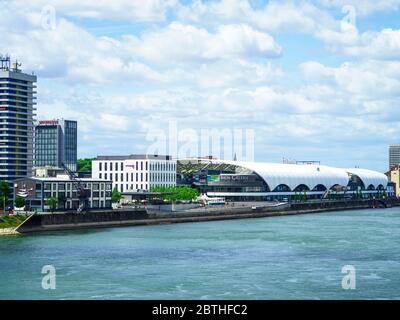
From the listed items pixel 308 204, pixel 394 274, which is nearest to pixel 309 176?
pixel 308 204

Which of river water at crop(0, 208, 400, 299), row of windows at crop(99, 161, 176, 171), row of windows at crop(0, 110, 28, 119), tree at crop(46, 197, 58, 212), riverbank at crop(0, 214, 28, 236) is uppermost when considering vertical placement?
row of windows at crop(0, 110, 28, 119)

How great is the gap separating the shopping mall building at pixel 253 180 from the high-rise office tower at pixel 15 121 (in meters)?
29.4

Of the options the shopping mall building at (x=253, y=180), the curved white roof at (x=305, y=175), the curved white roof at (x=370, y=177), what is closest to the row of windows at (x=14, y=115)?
the shopping mall building at (x=253, y=180)

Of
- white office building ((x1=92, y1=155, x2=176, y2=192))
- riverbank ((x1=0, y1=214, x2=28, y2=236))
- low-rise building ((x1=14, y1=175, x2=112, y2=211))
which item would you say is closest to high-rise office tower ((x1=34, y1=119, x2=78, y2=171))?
white office building ((x1=92, y1=155, x2=176, y2=192))

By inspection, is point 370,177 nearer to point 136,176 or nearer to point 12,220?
point 136,176

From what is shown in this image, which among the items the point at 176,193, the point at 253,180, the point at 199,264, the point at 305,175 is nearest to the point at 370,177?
the point at 305,175

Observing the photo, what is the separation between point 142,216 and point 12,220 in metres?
20.3

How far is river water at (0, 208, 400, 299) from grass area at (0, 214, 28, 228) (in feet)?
9.61

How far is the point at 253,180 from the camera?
122 meters

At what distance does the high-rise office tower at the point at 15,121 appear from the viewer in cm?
9419

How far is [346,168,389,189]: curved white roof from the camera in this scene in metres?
159

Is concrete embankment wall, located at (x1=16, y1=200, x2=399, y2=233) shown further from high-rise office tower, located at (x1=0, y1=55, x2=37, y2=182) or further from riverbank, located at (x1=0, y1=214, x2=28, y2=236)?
high-rise office tower, located at (x1=0, y1=55, x2=37, y2=182)

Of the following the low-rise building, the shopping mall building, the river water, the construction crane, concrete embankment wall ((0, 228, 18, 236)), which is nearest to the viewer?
the river water
